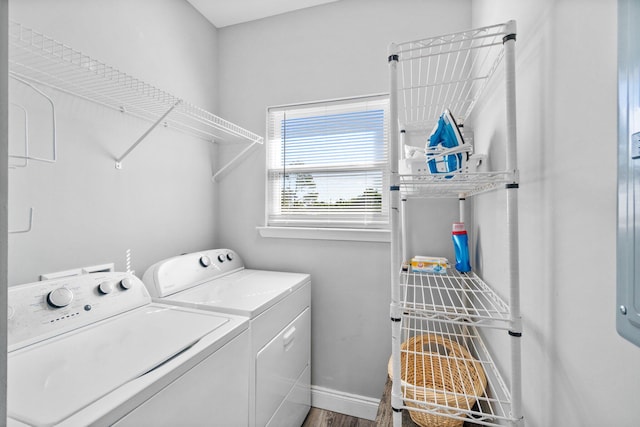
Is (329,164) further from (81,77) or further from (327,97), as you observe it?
(81,77)

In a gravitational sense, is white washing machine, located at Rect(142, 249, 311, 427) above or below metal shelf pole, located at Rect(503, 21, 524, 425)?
below

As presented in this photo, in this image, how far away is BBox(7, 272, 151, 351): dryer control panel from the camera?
930 mm

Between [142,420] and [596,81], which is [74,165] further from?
[596,81]

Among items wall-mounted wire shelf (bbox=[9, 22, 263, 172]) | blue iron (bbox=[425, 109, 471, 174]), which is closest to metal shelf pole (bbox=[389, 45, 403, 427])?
blue iron (bbox=[425, 109, 471, 174])

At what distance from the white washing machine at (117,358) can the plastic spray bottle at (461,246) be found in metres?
1.14

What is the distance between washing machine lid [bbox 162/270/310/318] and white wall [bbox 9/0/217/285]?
1.22 ft

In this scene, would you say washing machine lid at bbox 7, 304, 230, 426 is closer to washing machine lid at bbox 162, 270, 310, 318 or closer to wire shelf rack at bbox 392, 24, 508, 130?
washing machine lid at bbox 162, 270, 310, 318

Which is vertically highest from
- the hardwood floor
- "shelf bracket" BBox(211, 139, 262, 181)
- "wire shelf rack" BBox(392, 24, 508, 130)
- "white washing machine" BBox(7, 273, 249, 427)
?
"wire shelf rack" BBox(392, 24, 508, 130)

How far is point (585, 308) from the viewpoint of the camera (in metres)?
0.59

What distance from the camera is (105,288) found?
1.19 meters

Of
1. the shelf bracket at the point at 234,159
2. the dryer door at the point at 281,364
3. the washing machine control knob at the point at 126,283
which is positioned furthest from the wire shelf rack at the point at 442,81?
the washing machine control knob at the point at 126,283

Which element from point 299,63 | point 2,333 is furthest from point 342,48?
point 2,333

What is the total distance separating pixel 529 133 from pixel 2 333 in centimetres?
122

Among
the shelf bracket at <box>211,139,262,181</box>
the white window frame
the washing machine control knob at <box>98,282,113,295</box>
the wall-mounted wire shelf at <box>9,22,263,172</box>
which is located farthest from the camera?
the shelf bracket at <box>211,139,262,181</box>
